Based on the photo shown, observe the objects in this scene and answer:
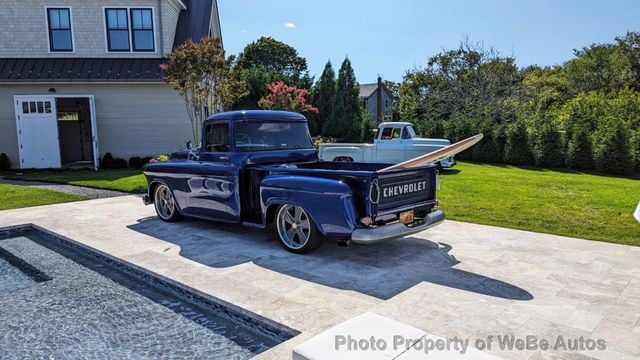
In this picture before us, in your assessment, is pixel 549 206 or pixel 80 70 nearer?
pixel 549 206

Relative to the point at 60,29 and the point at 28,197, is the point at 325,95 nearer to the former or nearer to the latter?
the point at 60,29

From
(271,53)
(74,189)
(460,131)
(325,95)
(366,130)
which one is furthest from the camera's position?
(271,53)

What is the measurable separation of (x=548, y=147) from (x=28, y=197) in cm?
1724

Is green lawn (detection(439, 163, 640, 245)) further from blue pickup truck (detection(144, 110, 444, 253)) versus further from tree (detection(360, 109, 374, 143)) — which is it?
tree (detection(360, 109, 374, 143))

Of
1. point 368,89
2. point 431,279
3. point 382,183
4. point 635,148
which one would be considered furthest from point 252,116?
point 368,89

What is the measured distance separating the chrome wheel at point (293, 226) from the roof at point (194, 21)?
13.5 m

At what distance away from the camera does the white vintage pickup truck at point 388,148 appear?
12672mm

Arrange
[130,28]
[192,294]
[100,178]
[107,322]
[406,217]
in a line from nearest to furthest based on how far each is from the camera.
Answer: [107,322] → [192,294] → [406,217] → [100,178] → [130,28]

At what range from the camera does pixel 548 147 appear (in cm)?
1697

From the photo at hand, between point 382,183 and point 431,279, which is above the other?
point 382,183

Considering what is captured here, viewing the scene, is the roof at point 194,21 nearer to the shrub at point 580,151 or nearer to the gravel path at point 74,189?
the gravel path at point 74,189

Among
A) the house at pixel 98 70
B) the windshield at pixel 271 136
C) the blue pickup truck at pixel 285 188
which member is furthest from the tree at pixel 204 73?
the windshield at pixel 271 136

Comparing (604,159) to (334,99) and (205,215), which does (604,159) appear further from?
(334,99)

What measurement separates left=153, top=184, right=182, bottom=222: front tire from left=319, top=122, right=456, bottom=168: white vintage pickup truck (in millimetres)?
6019
